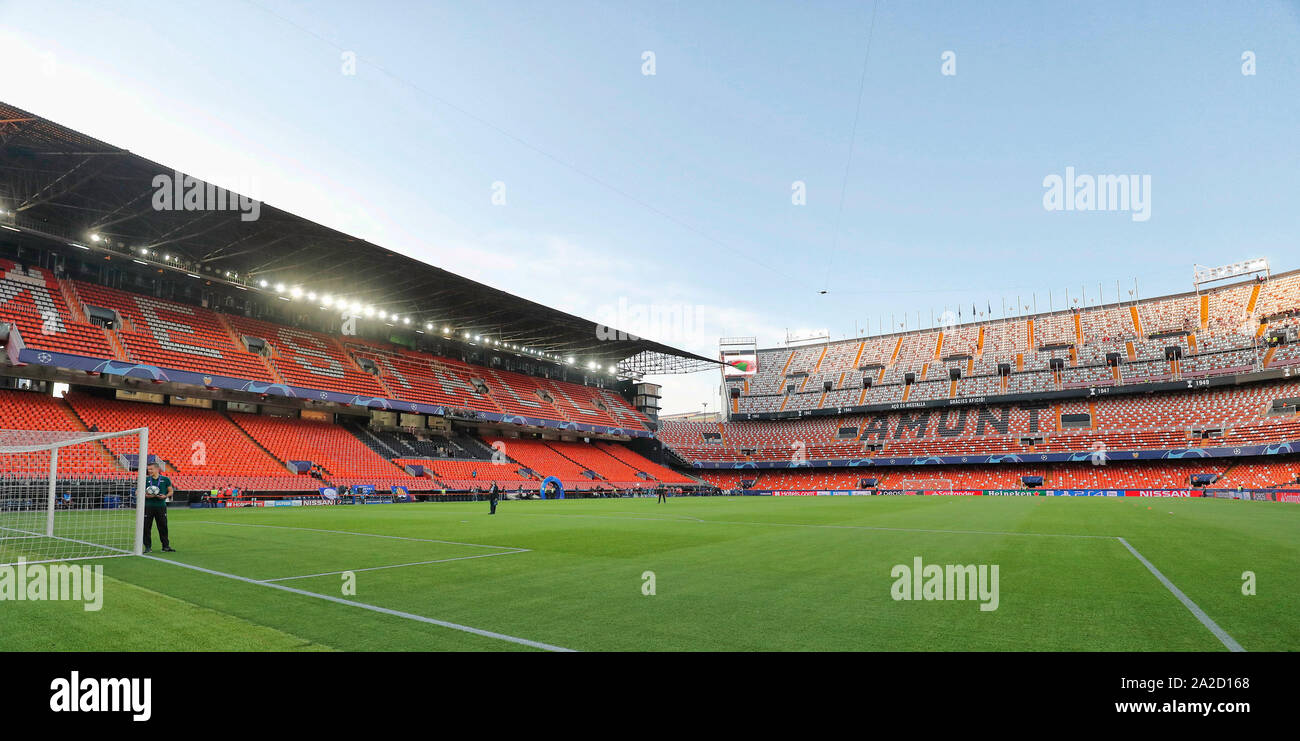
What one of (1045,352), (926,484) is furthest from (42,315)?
(1045,352)

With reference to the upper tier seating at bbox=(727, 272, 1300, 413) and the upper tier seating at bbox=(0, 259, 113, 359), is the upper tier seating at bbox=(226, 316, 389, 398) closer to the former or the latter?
the upper tier seating at bbox=(0, 259, 113, 359)

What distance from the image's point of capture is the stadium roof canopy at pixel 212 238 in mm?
27438

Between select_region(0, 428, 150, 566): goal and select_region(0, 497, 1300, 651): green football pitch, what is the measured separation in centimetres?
168

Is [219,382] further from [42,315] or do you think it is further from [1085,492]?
[1085,492]

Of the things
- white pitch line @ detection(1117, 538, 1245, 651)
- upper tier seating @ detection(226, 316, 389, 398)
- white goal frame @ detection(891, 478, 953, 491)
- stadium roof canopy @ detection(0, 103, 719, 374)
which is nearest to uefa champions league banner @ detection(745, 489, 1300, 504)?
white goal frame @ detection(891, 478, 953, 491)

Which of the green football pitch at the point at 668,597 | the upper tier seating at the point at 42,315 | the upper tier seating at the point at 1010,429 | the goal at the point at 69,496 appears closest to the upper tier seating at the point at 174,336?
the upper tier seating at the point at 42,315

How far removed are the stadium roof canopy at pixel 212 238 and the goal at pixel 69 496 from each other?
480 inches

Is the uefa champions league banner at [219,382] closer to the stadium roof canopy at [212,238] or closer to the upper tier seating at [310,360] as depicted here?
the upper tier seating at [310,360]

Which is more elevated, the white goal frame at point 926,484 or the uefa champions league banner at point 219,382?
the uefa champions league banner at point 219,382

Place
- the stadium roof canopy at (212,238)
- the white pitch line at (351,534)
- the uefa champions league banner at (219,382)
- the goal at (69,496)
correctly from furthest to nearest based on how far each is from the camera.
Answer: the uefa champions league banner at (219,382) < the stadium roof canopy at (212,238) < the white pitch line at (351,534) < the goal at (69,496)

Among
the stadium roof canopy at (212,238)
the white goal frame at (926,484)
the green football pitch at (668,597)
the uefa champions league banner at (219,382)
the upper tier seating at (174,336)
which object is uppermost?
the stadium roof canopy at (212,238)

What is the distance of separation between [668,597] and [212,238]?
4036 cm

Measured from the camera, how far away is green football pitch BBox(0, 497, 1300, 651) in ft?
19.4

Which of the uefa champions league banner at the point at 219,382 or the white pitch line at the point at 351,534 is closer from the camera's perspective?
the white pitch line at the point at 351,534
